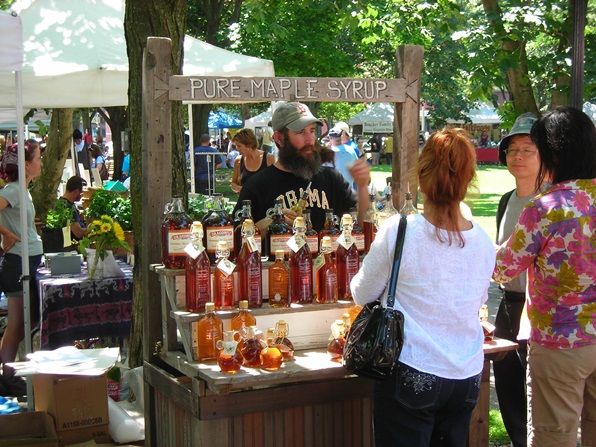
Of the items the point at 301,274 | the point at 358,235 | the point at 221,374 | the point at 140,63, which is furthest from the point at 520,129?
the point at 140,63

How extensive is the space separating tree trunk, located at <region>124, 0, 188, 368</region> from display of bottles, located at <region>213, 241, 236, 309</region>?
136 centimetres

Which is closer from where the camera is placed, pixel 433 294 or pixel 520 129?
pixel 433 294

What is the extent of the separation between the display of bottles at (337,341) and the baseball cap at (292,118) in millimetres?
1198

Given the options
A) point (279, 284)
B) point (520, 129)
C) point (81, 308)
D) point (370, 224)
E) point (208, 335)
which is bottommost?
point (81, 308)

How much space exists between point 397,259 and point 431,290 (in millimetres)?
171

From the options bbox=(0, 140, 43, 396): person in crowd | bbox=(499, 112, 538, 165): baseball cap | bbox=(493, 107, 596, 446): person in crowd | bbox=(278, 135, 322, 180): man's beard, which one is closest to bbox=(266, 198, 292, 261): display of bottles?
bbox=(278, 135, 322, 180): man's beard

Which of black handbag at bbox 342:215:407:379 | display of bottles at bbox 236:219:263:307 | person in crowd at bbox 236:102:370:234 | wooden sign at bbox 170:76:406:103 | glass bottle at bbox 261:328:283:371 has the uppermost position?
wooden sign at bbox 170:76:406:103

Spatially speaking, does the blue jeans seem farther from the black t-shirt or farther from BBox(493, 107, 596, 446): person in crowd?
the black t-shirt

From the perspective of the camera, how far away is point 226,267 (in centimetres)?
338

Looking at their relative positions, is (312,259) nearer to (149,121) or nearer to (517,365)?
(149,121)

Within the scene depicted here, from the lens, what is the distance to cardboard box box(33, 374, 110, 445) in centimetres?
430

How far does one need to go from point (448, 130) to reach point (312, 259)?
101 centimetres

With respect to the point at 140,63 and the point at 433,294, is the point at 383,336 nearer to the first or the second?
the point at 433,294

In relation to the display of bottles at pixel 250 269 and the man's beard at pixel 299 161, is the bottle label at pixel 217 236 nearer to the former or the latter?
the display of bottles at pixel 250 269
